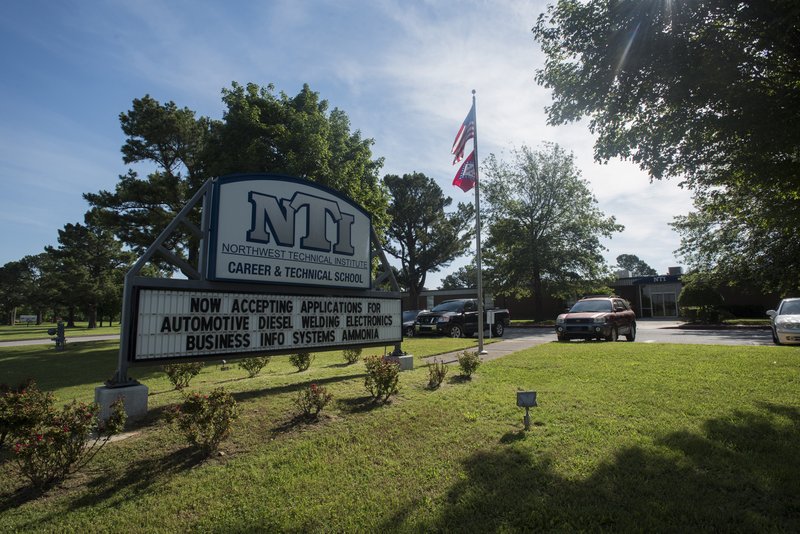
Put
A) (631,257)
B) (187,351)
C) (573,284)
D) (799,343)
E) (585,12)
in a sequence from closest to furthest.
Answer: (187,351) < (585,12) < (799,343) < (573,284) < (631,257)

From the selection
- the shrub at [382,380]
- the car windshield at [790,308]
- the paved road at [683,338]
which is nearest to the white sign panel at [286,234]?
the shrub at [382,380]

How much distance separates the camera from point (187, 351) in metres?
6.13

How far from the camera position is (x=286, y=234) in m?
7.52

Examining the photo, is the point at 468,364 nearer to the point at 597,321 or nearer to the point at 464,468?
the point at 464,468

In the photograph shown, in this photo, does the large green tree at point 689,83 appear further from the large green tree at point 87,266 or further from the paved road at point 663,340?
the large green tree at point 87,266

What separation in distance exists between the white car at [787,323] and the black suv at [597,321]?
437cm

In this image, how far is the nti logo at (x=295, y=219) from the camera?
718 centimetres

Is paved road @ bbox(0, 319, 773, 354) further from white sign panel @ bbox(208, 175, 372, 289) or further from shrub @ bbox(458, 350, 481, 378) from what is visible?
white sign panel @ bbox(208, 175, 372, 289)

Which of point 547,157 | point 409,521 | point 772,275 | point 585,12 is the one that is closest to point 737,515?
point 409,521

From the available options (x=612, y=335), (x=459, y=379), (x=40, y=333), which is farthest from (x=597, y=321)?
(x=40, y=333)

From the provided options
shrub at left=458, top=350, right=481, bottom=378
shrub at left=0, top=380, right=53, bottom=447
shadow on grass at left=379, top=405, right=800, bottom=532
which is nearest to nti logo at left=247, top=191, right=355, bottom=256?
shrub at left=458, top=350, right=481, bottom=378

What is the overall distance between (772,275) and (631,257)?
10779cm

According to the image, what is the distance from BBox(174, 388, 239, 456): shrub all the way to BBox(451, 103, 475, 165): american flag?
34.1 feet

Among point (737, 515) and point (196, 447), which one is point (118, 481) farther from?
point (737, 515)
